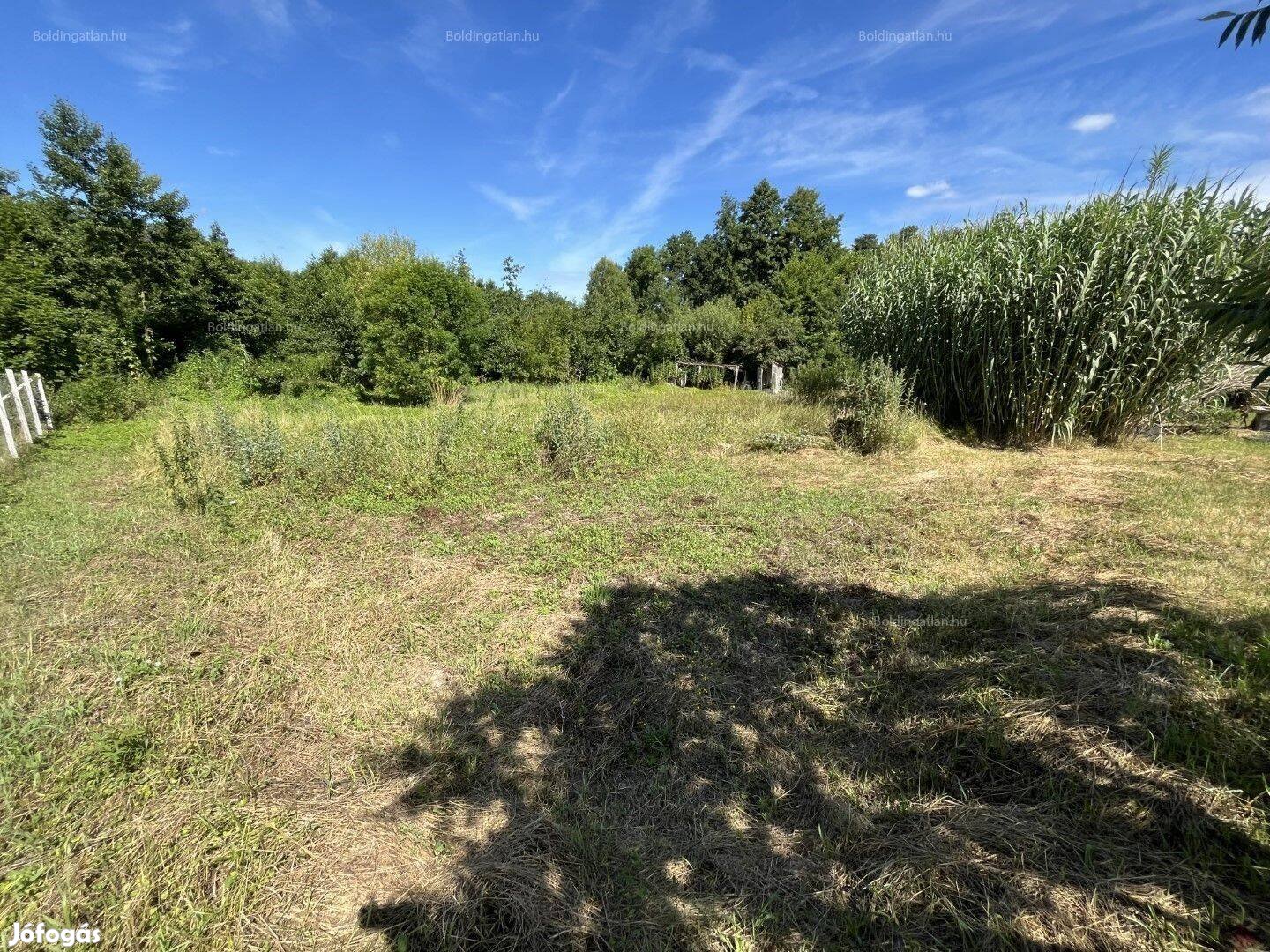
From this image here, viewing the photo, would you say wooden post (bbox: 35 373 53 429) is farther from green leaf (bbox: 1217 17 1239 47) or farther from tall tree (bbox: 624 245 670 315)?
tall tree (bbox: 624 245 670 315)

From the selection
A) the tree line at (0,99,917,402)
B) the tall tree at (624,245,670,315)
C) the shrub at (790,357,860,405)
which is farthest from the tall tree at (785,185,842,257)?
the shrub at (790,357,860,405)

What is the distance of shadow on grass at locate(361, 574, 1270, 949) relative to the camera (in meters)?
1.63

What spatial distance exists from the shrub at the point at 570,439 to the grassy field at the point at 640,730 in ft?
6.28

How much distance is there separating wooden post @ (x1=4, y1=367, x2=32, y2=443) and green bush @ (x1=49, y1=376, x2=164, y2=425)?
2.27 m

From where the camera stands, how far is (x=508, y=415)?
8.52 m

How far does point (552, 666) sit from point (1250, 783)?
2.86 m

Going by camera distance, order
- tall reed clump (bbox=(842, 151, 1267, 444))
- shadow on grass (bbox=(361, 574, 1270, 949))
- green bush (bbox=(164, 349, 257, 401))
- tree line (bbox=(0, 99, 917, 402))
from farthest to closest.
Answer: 1. green bush (bbox=(164, 349, 257, 401))
2. tree line (bbox=(0, 99, 917, 402))
3. tall reed clump (bbox=(842, 151, 1267, 444))
4. shadow on grass (bbox=(361, 574, 1270, 949))

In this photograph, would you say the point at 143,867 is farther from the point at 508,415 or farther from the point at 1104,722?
the point at 508,415

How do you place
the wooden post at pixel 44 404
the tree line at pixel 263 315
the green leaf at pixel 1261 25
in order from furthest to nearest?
the tree line at pixel 263 315 < the wooden post at pixel 44 404 < the green leaf at pixel 1261 25

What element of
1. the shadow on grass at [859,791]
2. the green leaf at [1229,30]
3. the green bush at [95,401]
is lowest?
the shadow on grass at [859,791]

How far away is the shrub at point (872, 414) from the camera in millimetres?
7449

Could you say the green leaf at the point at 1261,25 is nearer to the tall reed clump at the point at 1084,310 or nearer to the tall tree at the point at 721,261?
the tall reed clump at the point at 1084,310

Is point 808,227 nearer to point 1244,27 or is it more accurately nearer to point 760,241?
point 760,241

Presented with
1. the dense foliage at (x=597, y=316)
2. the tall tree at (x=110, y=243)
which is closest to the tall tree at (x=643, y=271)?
the dense foliage at (x=597, y=316)
